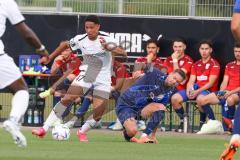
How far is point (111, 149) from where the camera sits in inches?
596

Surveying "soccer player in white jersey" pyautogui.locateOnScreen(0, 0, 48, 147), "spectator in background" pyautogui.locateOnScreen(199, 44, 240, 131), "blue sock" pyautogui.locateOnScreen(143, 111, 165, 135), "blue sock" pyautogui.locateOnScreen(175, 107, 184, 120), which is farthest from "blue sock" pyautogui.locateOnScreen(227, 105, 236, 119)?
"soccer player in white jersey" pyautogui.locateOnScreen(0, 0, 48, 147)

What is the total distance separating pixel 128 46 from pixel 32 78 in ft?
7.75

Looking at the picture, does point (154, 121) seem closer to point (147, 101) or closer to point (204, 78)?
point (147, 101)

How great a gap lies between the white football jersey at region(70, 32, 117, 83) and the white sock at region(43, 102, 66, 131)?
88 cm

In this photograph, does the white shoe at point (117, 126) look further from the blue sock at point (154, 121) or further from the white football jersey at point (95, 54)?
the blue sock at point (154, 121)

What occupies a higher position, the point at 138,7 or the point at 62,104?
the point at 138,7

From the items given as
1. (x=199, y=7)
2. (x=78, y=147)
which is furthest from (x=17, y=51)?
(x=78, y=147)

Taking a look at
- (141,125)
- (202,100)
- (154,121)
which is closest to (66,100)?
(154,121)

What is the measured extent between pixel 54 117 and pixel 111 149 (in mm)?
3249

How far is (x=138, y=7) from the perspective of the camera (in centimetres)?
2350

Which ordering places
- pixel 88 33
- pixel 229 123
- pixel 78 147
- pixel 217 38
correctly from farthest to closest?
1. pixel 217 38
2. pixel 229 123
3. pixel 88 33
4. pixel 78 147

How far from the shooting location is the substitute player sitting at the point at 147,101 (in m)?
17.2

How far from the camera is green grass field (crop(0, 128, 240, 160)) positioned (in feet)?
44.2

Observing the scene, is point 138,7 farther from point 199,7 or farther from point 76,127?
point 76,127
